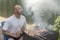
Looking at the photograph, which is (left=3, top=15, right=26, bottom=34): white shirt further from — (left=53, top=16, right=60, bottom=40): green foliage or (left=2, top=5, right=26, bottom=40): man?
(left=53, top=16, right=60, bottom=40): green foliage

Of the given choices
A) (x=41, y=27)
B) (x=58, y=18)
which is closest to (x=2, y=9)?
(x=41, y=27)

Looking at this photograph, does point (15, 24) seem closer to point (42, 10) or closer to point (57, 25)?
point (42, 10)

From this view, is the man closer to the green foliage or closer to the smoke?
the smoke

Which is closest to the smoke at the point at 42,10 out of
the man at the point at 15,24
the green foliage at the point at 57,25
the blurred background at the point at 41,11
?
the blurred background at the point at 41,11

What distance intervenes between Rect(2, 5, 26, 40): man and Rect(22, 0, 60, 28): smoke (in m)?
1.55

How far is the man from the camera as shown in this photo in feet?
12.1

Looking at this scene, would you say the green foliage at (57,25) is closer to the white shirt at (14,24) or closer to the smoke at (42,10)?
the smoke at (42,10)

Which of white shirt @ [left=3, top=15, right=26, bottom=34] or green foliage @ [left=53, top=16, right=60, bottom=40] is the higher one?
white shirt @ [left=3, top=15, right=26, bottom=34]

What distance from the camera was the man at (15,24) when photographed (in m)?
3.69

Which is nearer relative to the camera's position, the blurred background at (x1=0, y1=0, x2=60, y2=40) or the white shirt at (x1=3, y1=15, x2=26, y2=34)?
the white shirt at (x1=3, y1=15, x2=26, y2=34)

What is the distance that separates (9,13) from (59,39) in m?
1.67

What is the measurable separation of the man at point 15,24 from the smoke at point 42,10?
5.08ft

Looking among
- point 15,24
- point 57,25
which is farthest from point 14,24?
point 57,25

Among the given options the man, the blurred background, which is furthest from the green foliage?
the man
